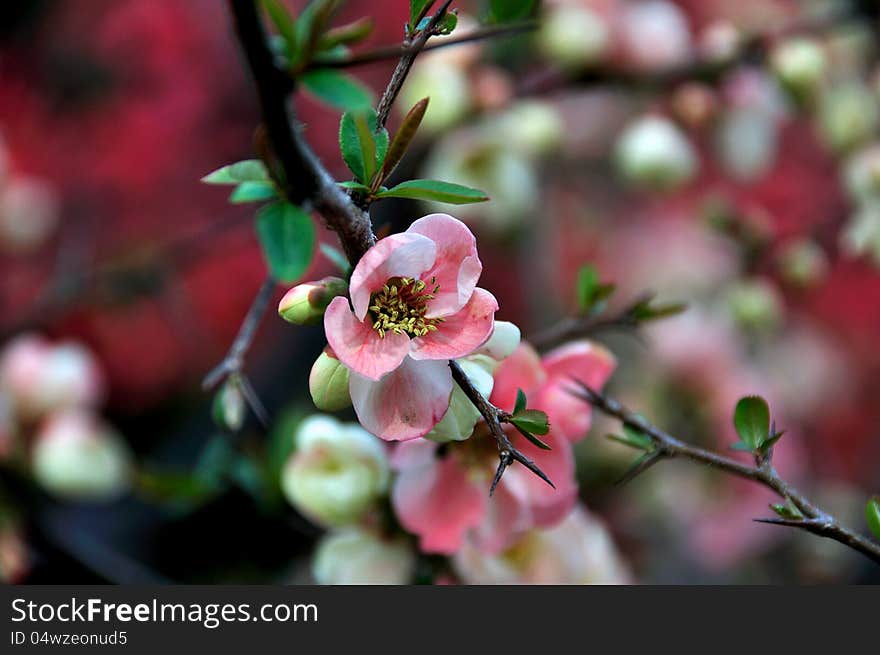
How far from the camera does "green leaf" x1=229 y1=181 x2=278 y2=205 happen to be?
254 mm

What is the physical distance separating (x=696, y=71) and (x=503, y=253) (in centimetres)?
44

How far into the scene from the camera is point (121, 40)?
3.51 ft

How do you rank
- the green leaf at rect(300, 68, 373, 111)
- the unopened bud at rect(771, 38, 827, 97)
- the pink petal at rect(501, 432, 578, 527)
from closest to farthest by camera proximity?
the green leaf at rect(300, 68, 373, 111)
the pink petal at rect(501, 432, 578, 527)
the unopened bud at rect(771, 38, 827, 97)

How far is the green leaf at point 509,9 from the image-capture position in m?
0.27

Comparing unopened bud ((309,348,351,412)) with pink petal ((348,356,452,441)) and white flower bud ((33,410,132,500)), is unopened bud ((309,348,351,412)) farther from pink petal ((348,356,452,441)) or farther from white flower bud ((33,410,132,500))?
white flower bud ((33,410,132,500))

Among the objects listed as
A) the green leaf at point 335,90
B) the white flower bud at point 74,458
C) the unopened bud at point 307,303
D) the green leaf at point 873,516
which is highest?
the white flower bud at point 74,458

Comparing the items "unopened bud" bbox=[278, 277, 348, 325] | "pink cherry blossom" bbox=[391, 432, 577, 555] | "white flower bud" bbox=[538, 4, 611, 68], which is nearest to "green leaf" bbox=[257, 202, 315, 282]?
"unopened bud" bbox=[278, 277, 348, 325]

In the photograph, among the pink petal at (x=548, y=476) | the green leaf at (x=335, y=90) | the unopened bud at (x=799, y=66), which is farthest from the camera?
the unopened bud at (x=799, y=66)

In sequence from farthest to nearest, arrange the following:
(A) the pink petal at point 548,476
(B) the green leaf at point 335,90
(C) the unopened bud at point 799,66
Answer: (C) the unopened bud at point 799,66 < (A) the pink petal at point 548,476 < (B) the green leaf at point 335,90

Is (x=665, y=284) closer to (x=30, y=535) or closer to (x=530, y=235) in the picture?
(x=530, y=235)

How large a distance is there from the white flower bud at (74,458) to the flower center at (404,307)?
0.43 m

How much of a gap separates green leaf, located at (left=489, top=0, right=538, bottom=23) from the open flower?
0.23 ft

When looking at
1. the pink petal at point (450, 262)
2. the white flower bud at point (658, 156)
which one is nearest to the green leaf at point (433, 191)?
the pink petal at point (450, 262)

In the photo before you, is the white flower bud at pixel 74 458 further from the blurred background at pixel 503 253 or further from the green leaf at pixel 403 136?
the green leaf at pixel 403 136
